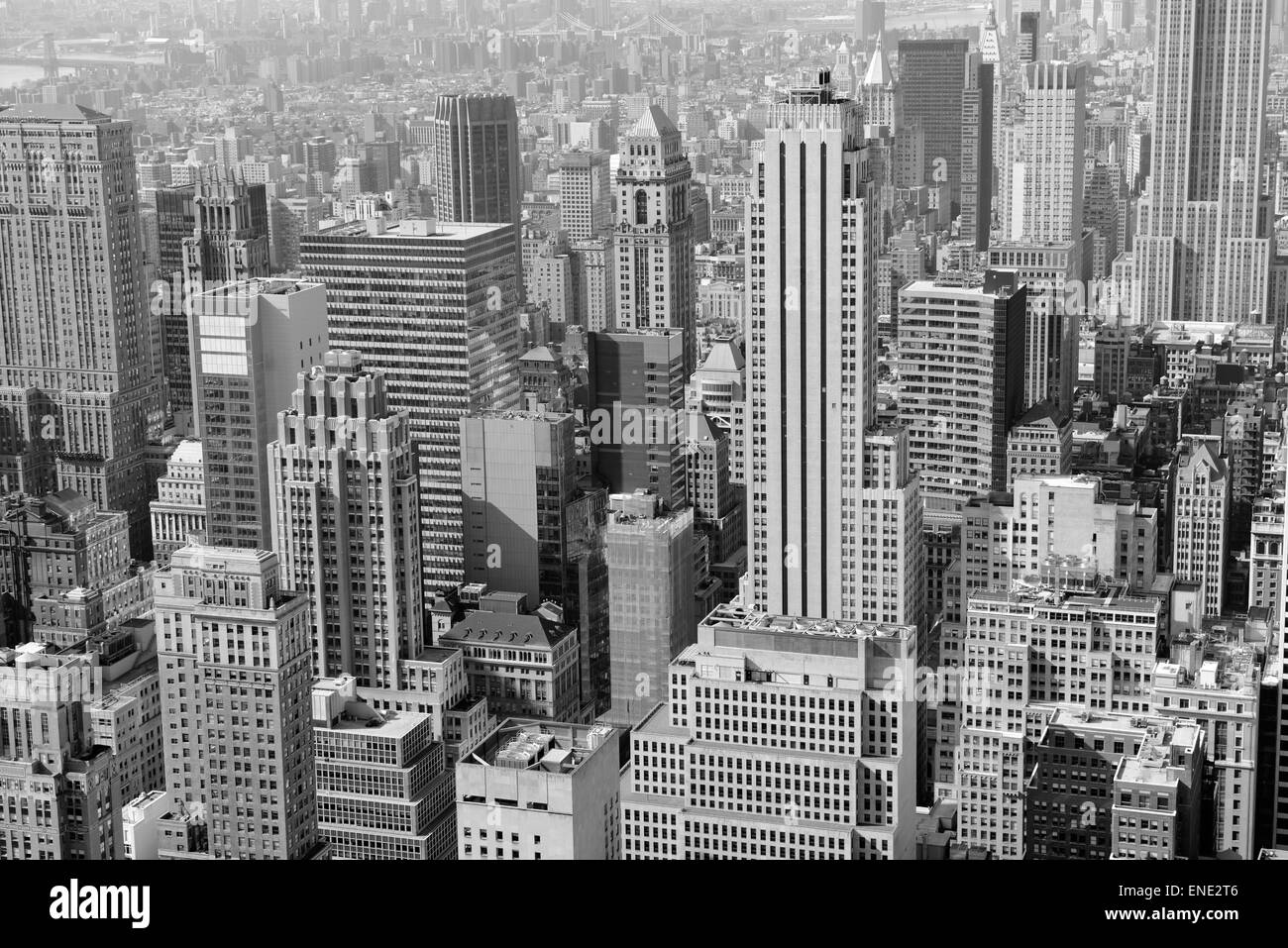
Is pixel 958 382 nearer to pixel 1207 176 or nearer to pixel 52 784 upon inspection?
pixel 1207 176

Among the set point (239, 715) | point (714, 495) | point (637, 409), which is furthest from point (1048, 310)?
point (239, 715)

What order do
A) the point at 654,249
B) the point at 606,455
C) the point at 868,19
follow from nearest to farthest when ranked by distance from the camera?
the point at 868,19, the point at 606,455, the point at 654,249

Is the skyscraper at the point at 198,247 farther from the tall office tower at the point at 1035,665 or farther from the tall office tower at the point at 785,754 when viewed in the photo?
the tall office tower at the point at 785,754

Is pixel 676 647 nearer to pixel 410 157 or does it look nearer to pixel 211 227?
pixel 410 157

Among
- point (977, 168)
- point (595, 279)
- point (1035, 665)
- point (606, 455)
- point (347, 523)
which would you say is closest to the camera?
point (1035, 665)

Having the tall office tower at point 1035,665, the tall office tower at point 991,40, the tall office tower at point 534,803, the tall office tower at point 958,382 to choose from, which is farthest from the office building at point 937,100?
the tall office tower at point 534,803

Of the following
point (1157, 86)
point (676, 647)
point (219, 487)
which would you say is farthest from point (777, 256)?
point (1157, 86)

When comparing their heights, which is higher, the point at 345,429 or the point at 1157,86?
the point at 1157,86
